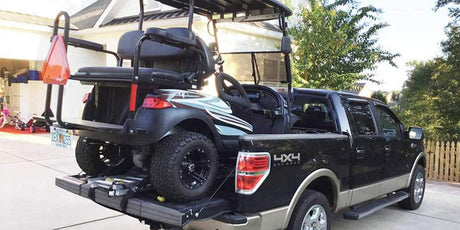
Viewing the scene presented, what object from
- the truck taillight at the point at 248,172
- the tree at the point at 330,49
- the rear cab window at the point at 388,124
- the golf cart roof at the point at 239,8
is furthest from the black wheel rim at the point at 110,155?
the tree at the point at 330,49

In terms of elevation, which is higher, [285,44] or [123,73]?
[285,44]

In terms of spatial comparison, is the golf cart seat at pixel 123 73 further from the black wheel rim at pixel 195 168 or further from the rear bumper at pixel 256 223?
the rear bumper at pixel 256 223

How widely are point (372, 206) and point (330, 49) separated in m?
6.69

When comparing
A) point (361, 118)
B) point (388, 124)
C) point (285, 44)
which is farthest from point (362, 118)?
point (285, 44)

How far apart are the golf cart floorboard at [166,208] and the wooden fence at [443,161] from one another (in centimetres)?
813

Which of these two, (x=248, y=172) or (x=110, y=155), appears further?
(x=110, y=155)

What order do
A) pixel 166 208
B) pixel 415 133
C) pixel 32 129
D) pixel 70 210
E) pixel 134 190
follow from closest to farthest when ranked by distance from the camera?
pixel 166 208 → pixel 134 190 → pixel 70 210 → pixel 415 133 → pixel 32 129

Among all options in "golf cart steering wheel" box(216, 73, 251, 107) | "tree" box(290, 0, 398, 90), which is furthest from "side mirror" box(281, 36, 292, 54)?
"tree" box(290, 0, 398, 90)

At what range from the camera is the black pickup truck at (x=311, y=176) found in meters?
3.35

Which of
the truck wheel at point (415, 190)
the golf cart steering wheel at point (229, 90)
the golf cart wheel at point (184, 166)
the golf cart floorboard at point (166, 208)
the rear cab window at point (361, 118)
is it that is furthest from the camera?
the truck wheel at point (415, 190)

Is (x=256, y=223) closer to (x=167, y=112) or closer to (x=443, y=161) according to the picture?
(x=167, y=112)

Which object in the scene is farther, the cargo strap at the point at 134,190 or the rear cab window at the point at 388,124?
the rear cab window at the point at 388,124

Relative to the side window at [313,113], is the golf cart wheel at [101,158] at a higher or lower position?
lower

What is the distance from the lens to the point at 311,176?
3.95 metres
